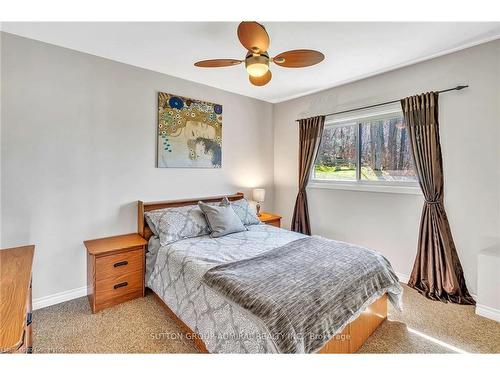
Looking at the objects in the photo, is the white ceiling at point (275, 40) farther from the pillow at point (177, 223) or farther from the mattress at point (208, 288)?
the mattress at point (208, 288)

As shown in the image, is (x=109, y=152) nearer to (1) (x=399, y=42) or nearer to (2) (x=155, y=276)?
(2) (x=155, y=276)

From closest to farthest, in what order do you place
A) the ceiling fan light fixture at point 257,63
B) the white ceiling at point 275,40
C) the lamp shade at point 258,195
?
the ceiling fan light fixture at point 257,63 → the white ceiling at point 275,40 → the lamp shade at point 258,195

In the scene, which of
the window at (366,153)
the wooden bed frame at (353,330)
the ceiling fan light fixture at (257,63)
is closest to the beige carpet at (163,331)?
the wooden bed frame at (353,330)

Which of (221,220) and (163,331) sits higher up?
(221,220)

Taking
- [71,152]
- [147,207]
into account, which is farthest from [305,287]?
[71,152]

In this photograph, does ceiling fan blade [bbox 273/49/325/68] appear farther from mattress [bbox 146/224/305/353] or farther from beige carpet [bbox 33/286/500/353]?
beige carpet [bbox 33/286/500/353]

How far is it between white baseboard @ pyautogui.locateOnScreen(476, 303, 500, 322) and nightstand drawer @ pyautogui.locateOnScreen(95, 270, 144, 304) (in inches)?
123

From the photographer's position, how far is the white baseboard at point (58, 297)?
2213 millimetres

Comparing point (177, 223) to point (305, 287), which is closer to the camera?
point (305, 287)

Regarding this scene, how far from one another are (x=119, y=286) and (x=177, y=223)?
78cm

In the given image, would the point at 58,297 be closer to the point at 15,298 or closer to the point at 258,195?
the point at 15,298

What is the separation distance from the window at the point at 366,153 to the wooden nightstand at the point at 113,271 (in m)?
2.58

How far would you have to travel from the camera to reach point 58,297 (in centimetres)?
231

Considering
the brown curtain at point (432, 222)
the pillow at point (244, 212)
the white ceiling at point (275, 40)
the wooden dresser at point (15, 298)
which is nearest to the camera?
the wooden dresser at point (15, 298)
